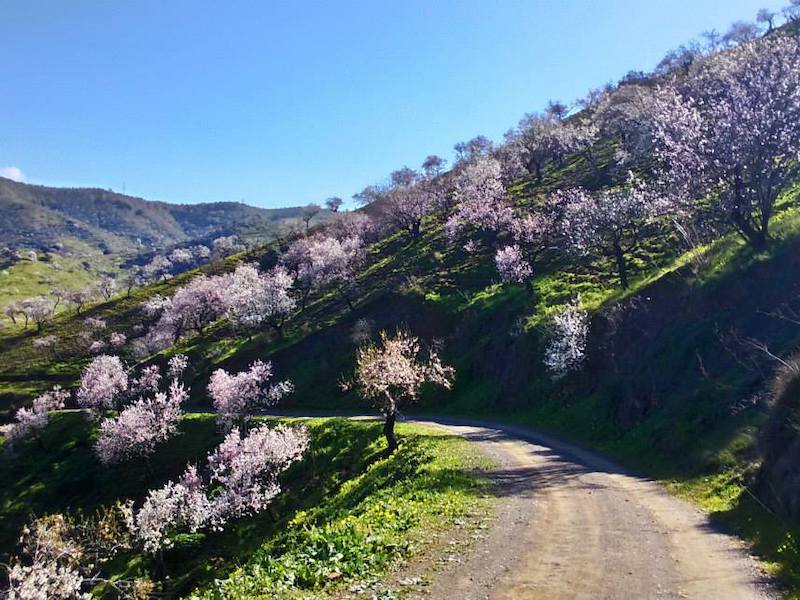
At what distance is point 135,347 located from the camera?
125 metres

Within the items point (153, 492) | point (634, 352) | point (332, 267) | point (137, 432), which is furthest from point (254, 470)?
point (332, 267)

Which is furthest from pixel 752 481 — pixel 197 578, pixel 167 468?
pixel 167 468

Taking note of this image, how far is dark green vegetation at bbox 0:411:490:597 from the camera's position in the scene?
56.6 ft

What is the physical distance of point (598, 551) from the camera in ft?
56.1

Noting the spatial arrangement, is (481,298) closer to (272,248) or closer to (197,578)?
(197,578)

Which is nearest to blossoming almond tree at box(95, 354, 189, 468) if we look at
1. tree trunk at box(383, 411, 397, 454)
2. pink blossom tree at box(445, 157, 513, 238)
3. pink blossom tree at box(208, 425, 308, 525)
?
pink blossom tree at box(208, 425, 308, 525)

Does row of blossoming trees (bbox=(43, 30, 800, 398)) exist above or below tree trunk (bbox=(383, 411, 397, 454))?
above

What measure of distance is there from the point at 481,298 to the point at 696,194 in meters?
34.9

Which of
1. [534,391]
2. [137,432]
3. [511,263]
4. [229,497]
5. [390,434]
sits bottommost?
[229,497]

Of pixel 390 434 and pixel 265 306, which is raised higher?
pixel 265 306

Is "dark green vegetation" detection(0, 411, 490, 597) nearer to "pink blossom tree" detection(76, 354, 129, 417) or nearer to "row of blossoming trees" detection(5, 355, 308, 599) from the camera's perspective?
"row of blossoming trees" detection(5, 355, 308, 599)

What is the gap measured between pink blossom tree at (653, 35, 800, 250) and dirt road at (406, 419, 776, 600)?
23.7m

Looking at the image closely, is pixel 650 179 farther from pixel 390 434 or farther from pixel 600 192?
pixel 390 434

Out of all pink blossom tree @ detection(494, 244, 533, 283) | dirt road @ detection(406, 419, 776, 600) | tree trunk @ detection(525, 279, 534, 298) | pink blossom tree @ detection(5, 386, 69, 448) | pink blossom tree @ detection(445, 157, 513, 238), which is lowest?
pink blossom tree @ detection(5, 386, 69, 448)
